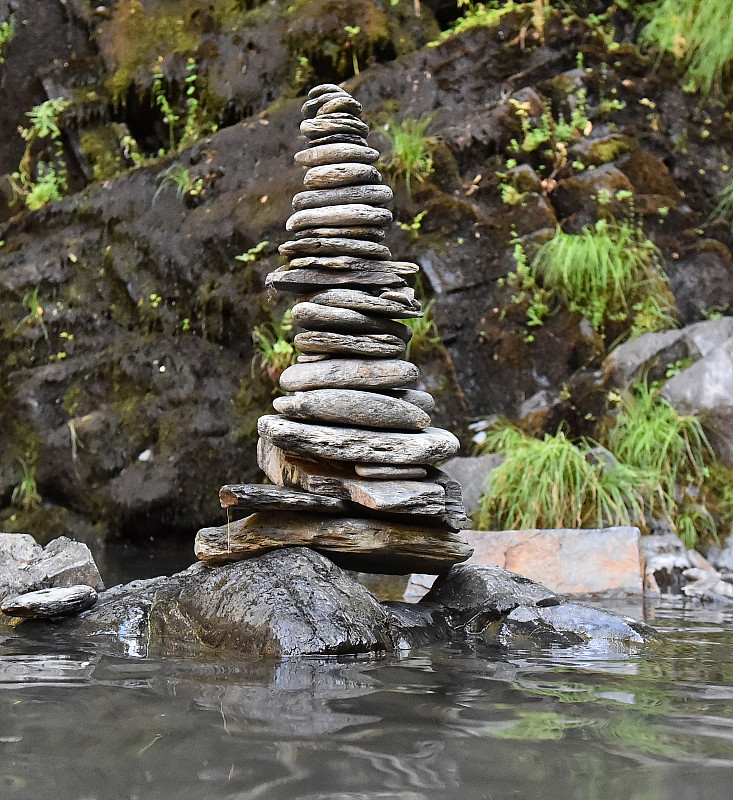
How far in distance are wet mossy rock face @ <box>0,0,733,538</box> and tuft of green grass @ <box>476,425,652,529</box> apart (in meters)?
0.98

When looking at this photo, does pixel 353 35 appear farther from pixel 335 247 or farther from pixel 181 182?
pixel 335 247

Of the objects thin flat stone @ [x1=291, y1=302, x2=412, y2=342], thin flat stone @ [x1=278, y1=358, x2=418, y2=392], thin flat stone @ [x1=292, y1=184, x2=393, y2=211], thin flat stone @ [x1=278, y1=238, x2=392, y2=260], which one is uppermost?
thin flat stone @ [x1=292, y1=184, x2=393, y2=211]

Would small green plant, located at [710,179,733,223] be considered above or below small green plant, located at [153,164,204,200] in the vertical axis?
below

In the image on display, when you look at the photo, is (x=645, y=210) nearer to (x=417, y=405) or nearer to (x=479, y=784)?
(x=417, y=405)

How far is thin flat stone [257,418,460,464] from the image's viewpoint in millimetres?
3744

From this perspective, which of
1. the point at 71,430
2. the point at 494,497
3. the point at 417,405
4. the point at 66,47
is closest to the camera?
the point at 417,405

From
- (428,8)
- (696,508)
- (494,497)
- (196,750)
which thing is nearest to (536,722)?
(196,750)

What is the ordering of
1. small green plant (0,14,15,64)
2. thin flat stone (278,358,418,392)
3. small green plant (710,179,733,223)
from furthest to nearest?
small green plant (0,14,15,64) < small green plant (710,179,733,223) < thin flat stone (278,358,418,392)

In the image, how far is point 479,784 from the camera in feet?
5.46

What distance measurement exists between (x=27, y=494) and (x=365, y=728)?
21.1ft

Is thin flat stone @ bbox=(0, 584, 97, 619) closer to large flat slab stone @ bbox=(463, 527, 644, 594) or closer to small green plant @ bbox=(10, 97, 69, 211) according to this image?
large flat slab stone @ bbox=(463, 527, 644, 594)

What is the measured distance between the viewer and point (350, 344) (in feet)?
13.1

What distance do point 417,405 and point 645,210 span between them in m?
4.93

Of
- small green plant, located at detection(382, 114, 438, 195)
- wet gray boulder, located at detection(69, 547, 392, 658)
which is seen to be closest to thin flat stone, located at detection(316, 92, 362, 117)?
wet gray boulder, located at detection(69, 547, 392, 658)
